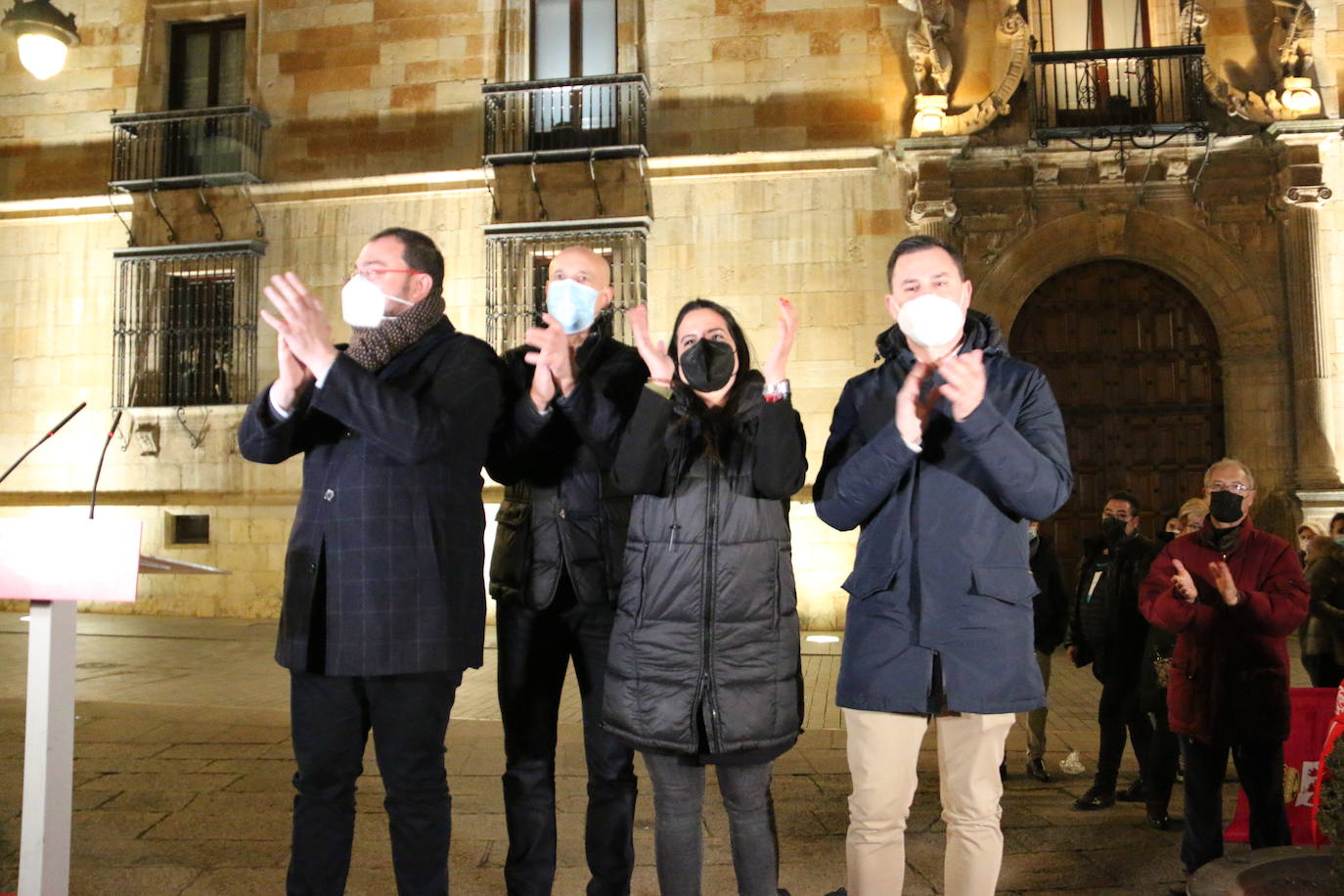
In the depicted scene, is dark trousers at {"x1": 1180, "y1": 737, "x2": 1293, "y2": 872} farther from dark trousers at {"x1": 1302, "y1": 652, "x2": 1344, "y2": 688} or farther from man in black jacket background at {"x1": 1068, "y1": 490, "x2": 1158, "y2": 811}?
dark trousers at {"x1": 1302, "y1": 652, "x2": 1344, "y2": 688}

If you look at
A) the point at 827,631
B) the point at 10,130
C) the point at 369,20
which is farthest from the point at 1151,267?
the point at 10,130

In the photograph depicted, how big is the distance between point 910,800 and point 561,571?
1.24m

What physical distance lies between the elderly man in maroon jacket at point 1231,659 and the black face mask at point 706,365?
214cm

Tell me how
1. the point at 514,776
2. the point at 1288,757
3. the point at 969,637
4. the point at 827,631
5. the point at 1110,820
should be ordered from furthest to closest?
the point at 827,631
the point at 1110,820
the point at 1288,757
the point at 514,776
the point at 969,637

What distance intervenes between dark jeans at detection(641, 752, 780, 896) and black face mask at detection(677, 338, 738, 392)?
3.39ft

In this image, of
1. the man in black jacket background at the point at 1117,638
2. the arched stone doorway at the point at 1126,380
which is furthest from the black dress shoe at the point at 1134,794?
the arched stone doorway at the point at 1126,380

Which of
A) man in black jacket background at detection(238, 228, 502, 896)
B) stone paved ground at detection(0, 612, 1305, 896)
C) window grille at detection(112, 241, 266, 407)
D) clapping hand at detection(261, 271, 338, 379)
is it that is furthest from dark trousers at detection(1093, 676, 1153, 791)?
window grille at detection(112, 241, 266, 407)

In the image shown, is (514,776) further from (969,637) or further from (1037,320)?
(1037,320)

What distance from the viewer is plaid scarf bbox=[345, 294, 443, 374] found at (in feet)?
10.1

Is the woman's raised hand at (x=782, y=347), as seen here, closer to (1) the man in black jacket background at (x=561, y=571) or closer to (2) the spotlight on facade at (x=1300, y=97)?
(1) the man in black jacket background at (x=561, y=571)

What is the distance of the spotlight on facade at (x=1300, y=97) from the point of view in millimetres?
11648

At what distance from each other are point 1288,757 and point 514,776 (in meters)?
3.36

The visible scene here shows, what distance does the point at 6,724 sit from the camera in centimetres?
627

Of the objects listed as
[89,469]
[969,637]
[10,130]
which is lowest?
[969,637]
